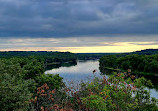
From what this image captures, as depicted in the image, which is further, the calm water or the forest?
the calm water

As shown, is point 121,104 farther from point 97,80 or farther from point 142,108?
point 142,108

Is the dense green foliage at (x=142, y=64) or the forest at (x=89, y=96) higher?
the forest at (x=89, y=96)

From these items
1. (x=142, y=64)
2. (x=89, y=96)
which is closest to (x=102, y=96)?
(x=89, y=96)

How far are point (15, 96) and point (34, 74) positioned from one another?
18873 millimetres

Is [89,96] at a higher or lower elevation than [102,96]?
higher

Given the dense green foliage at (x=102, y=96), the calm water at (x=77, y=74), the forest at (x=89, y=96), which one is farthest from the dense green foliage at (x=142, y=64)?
the dense green foliage at (x=102, y=96)

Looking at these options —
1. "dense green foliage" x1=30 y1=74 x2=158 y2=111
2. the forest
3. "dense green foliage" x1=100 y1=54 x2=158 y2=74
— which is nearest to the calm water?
the forest

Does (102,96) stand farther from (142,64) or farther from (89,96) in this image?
(142,64)

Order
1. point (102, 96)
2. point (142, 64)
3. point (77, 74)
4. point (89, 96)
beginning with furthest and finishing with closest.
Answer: point (142, 64)
point (77, 74)
point (102, 96)
point (89, 96)

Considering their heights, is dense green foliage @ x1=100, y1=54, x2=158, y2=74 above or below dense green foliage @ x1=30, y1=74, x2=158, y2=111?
below

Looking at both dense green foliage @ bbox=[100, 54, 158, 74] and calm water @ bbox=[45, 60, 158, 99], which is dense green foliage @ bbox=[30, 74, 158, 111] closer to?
calm water @ bbox=[45, 60, 158, 99]

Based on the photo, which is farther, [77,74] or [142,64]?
[142,64]

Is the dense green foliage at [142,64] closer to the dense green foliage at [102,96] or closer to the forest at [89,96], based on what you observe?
the forest at [89,96]

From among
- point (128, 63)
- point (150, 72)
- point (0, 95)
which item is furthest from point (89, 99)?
point (128, 63)
